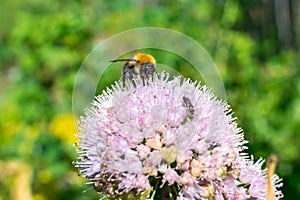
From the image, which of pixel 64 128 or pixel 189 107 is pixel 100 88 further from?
pixel 189 107

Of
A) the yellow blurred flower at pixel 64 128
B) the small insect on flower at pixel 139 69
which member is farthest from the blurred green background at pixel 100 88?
the small insect on flower at pixel 139 69

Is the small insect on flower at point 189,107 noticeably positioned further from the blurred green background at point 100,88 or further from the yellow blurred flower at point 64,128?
the yellow blurred flower at point 64,128

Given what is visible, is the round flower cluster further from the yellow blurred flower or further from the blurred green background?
the yellow blurred flower

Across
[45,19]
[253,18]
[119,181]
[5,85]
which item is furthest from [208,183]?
[5,85]

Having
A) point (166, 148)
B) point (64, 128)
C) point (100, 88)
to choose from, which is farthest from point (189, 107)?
point (64, 128)

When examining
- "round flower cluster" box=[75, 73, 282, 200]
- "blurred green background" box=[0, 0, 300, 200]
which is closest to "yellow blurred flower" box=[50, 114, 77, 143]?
"blurred green background" box=[0, 0, 300, 200]

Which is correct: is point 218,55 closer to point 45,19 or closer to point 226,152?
point 45,19

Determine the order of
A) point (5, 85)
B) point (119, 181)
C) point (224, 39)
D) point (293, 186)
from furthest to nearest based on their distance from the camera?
1. point (5, 85)
2. point (224, 39)
3. point (293, 186)
4. point (119, 181)
